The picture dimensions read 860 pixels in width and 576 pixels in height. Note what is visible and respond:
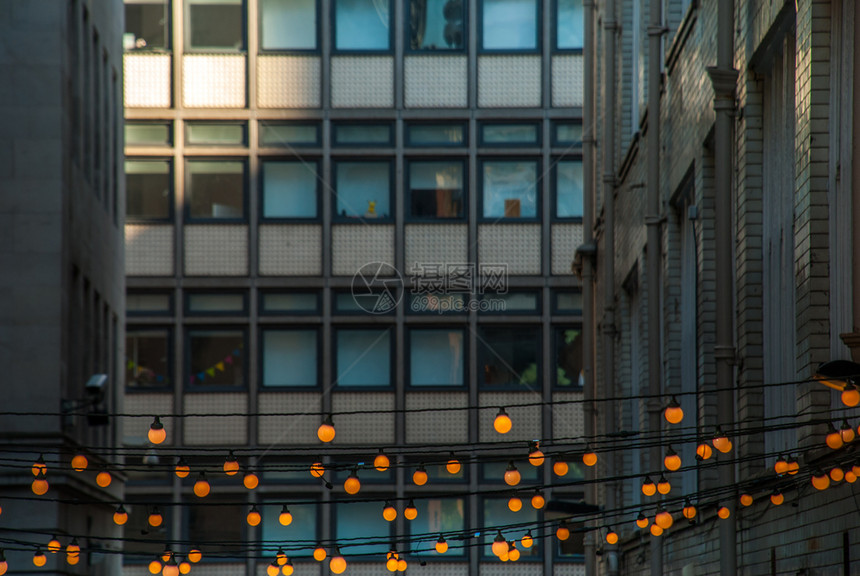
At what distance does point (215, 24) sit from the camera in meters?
32.7

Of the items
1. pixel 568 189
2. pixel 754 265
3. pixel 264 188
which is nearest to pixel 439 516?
pixel 568 189

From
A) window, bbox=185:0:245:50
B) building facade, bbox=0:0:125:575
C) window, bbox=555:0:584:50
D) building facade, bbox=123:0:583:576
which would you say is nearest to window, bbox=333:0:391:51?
building facade, bbox=123:0:583:576

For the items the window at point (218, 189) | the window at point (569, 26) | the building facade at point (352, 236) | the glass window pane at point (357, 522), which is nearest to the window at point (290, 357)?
the building facade at point (352, 236)

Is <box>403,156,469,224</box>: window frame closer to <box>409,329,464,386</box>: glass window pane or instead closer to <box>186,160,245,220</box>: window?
<box>409,329,464,386</box>: glass window pane

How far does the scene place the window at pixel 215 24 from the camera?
32.7 m

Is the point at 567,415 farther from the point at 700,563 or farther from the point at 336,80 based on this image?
the point at 700,563

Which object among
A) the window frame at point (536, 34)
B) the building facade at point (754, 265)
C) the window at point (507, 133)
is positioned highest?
the window frame at point (536, 34)

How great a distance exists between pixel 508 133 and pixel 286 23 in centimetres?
572

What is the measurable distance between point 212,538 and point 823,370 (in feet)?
82.2

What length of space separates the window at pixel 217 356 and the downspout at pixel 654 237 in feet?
52.2

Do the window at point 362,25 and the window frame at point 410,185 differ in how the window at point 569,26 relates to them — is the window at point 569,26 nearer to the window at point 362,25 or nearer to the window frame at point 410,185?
the window frame at point 410,185

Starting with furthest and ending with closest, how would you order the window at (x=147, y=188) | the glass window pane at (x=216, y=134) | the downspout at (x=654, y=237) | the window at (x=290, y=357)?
the window at (x=147, y=188), the glass window pane at (x=216, y=134), the window at (x=290, y=357), the downspout at (x=654, y=237)

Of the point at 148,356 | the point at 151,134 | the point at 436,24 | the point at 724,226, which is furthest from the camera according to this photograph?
the point at 436,24

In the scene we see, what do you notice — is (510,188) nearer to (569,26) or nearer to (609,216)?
(569,26)
